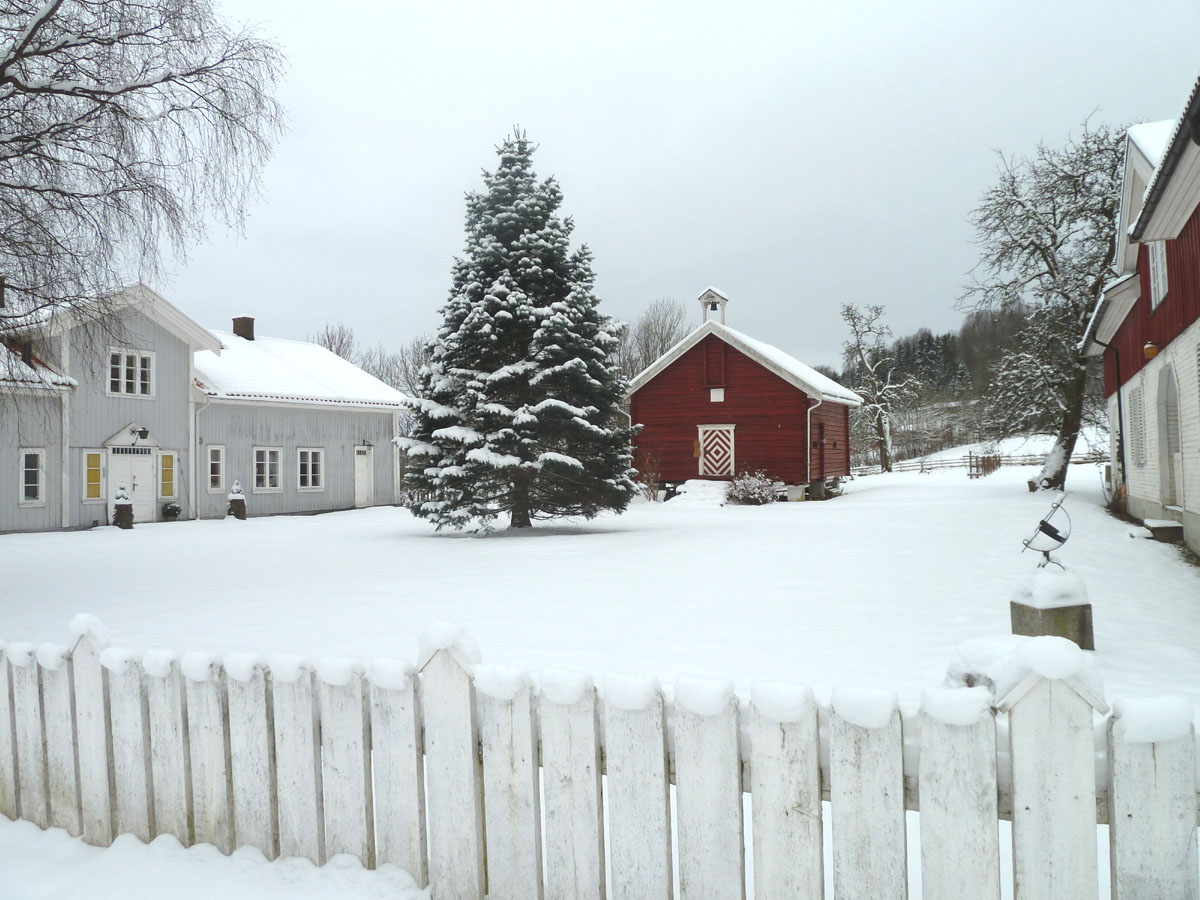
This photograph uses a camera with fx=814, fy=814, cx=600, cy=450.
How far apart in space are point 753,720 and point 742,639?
532cm

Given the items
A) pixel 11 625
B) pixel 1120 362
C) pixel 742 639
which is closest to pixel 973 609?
pixel 742 639

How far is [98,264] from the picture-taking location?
965 cm

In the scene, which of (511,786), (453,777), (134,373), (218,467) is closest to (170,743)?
(453,777)

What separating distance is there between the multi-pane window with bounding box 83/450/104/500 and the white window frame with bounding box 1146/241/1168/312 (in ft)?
84.2

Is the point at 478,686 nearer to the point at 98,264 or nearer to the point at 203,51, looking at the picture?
the point at 98,264

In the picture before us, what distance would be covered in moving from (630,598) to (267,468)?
845 inches

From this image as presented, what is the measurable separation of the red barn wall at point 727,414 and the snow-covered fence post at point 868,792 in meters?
28.5

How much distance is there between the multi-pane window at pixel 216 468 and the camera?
86.0ft

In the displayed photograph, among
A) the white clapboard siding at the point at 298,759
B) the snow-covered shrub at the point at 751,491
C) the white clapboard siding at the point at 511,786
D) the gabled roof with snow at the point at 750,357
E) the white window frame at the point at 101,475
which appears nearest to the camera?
the white clapboard siding at the point at 511,786

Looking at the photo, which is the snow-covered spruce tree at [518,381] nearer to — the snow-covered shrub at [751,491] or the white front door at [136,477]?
the snow-covered shrub at [751,491]

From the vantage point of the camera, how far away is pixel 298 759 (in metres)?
2.91

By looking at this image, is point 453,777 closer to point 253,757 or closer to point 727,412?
point 253,757

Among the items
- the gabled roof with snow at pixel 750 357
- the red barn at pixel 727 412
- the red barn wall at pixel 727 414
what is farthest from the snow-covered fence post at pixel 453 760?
the red barn wall at pixel 727 414

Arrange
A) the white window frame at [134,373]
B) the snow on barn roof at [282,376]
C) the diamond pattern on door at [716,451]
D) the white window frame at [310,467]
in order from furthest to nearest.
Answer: the diamond pattern on door at [716,451] < the white window frame at [310,467] < the snow on barn roof at [282,376] < the white window frame at [134,373]
